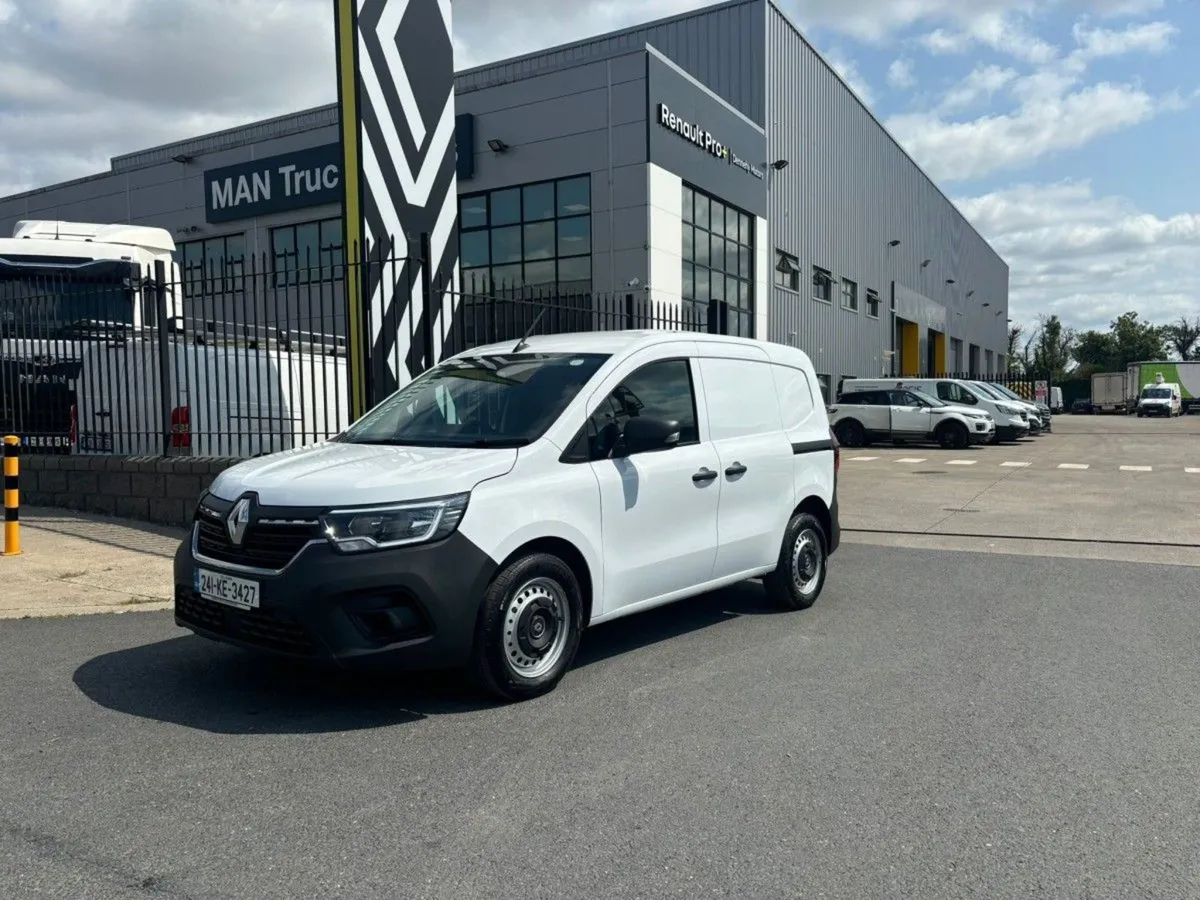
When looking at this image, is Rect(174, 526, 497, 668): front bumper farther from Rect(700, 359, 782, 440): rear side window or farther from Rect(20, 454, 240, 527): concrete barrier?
Rect(20, 454, 240, 527): concrete barrier

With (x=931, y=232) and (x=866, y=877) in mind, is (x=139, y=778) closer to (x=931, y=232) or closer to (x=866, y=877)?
(x=866, y=877)

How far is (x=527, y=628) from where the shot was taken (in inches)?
182

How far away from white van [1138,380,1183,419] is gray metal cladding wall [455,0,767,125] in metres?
37.8

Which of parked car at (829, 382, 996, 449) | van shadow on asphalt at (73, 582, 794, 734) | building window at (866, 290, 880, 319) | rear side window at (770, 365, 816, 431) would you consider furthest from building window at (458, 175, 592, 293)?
building window at (866, 290, 880, 319)

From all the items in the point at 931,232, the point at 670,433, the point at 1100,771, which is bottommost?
the point at 1100,771

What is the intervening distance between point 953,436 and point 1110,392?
4703cm

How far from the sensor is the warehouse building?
878 inches

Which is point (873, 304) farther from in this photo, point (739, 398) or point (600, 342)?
point (600, 342)

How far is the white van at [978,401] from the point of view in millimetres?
26828

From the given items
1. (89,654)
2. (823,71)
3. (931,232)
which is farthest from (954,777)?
(931,232)

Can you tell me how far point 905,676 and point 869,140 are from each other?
3755 centimetres

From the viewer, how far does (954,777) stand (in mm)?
3762

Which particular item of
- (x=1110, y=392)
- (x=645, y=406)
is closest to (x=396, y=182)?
(x=645, y=406)

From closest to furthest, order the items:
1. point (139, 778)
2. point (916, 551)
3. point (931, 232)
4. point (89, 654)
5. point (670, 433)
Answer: point (139, 778) < point (670, 433) < point (89, 654) < point (916, 551) < point (931, 232)
